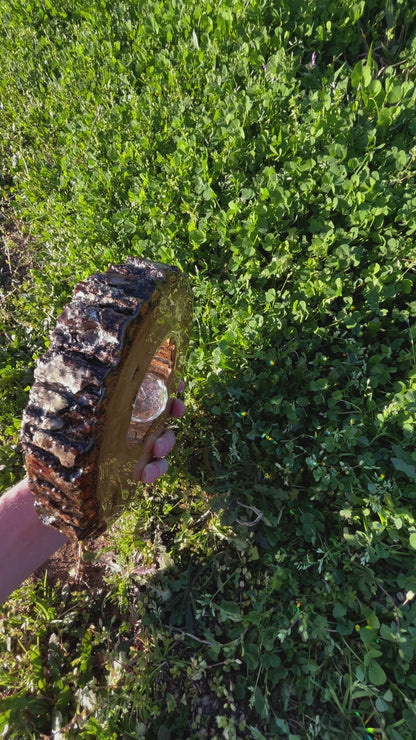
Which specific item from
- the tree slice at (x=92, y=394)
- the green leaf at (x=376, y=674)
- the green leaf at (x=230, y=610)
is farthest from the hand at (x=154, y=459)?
the green leaf at (x=376, y=674)

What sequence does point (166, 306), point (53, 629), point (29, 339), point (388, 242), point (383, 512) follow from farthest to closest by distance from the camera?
point (29, 339), point (388, 242), point (53, 629), point (383, 512), point (166, 306)

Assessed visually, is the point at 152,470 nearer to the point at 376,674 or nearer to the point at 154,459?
the point at 154,459

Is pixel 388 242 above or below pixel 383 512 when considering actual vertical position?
above

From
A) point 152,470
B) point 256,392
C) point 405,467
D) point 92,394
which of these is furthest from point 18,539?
point 405,467

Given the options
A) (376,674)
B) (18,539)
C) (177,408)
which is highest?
(177,408)

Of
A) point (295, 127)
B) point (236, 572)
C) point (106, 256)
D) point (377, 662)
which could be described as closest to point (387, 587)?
point (377, 662)

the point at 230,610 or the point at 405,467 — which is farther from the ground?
the point at 405,467

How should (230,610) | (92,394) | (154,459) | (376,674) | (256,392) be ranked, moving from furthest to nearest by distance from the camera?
(256,392) < (154,459) < (230,610) < (376,674) < (92,394)

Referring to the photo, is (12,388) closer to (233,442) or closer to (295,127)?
(233,442)
